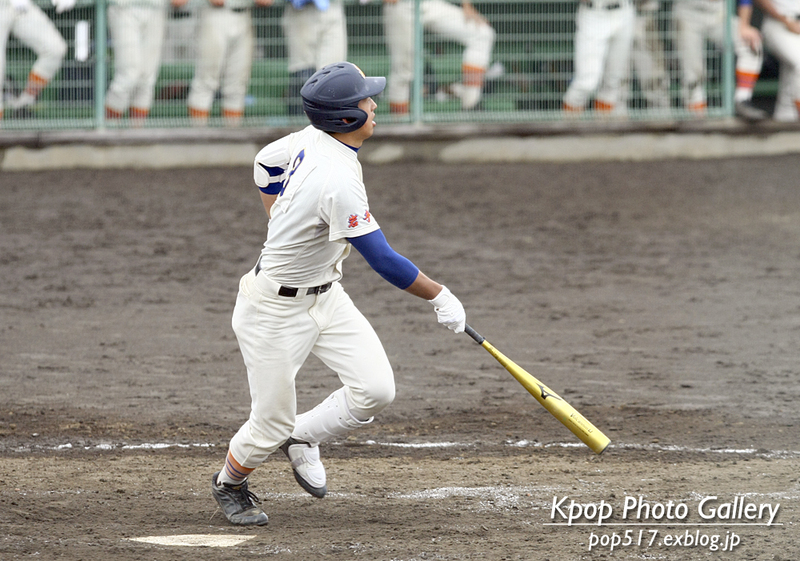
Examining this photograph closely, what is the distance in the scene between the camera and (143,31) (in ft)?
36.2

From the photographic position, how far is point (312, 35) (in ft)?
36.3

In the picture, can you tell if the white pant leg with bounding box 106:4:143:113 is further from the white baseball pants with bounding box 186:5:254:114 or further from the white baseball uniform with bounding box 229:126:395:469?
the white baseball uniform with bounding box 229:126:395:469

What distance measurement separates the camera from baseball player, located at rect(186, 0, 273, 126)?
11000mm

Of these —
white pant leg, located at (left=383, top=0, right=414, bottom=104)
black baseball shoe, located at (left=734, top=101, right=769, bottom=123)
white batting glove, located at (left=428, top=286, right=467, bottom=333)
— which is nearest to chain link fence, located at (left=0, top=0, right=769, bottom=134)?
white pant leg, located at (left=383, top=0, right=414, bottom=104)

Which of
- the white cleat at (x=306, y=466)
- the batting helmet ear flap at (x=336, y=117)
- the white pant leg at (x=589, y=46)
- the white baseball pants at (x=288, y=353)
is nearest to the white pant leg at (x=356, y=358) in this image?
the white baseball pants at (x=288, y=353)

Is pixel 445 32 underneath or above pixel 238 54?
above

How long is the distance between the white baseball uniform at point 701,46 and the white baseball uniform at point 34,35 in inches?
257

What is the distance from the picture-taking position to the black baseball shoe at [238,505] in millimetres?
4176

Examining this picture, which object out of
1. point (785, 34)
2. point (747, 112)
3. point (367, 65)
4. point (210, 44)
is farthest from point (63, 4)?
point (785, 34)

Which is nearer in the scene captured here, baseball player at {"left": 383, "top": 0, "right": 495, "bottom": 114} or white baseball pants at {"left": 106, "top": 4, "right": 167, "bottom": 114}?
white baseball pants at {"left": 106, "top": 4, "right": 167, "bottom": 114}

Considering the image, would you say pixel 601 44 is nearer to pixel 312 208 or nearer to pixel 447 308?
pixel 447 308

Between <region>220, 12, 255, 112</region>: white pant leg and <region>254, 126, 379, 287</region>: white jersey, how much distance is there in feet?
23.8

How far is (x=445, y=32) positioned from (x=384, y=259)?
7.90 meters

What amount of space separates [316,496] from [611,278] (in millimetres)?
4739
